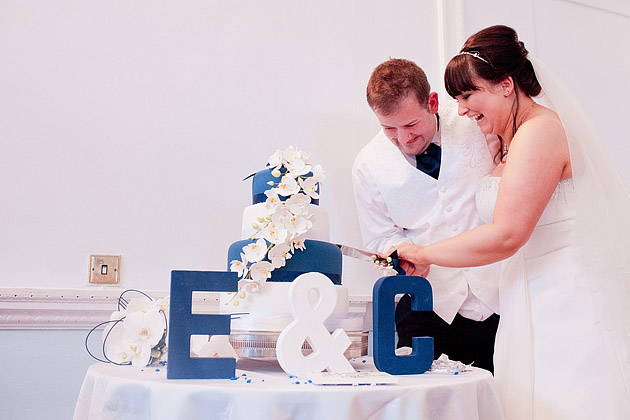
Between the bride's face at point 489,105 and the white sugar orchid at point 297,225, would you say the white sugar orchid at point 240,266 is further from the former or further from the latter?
the bride's face at point 489,105

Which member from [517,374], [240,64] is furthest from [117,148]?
[517,374]

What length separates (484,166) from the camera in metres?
2.49

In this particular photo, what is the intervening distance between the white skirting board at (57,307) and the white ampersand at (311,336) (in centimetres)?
100

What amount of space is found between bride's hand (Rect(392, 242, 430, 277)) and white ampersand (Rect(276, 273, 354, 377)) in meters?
0.52

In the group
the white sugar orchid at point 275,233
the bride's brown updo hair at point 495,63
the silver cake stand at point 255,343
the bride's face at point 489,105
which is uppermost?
the bride's brown updo hair at point 495,63

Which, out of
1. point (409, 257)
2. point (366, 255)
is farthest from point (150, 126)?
point (409, 257)


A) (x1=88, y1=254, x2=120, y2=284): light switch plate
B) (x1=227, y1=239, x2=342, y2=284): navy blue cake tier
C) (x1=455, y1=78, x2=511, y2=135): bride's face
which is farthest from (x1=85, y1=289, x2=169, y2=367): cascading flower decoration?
(x1=455, y1=78, x2=511, y2=135): bride's face

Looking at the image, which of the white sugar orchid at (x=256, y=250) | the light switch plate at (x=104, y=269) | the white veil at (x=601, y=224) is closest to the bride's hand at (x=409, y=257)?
the white veil at (x=601, y=224)

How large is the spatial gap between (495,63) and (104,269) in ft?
5.12

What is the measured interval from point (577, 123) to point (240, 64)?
1.40 m

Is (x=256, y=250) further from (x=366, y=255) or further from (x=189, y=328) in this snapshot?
(x=366, y=255)

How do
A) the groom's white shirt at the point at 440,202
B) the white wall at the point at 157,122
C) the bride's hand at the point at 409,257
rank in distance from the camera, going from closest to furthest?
the bride's hand at the point at 409,257 → the white wall at the point at 157,122 → the groom's white shirt at the point at 440,202

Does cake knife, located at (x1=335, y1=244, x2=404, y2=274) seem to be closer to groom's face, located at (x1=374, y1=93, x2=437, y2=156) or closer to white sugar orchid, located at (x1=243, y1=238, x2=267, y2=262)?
white sugar orchid, located at (x1=243, y1=238, x2=267, y2=262)

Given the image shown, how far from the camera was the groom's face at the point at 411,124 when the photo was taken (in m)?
2.48
